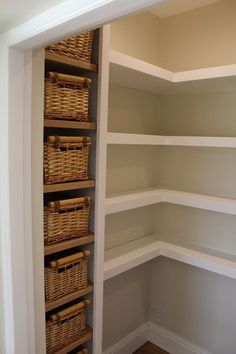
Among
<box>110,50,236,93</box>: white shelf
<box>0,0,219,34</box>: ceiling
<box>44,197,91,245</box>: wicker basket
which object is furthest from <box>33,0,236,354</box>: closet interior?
<box>0,0,219,34</box>: ceiling

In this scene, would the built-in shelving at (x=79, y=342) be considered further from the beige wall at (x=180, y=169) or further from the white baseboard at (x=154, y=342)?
the white baseboard at (x=154, y=342)

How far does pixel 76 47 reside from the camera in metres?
1.35

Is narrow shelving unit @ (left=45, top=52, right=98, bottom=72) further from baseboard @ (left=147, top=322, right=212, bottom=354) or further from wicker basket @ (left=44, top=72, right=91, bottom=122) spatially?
baseboard @ (left=147, top=322, right=212, bottom=354)

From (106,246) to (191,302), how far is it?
0.89 metres

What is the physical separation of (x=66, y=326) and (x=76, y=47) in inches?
55.1

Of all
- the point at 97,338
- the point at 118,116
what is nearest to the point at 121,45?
the point at 118,116

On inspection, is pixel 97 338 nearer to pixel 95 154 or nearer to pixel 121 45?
pixel 95 154

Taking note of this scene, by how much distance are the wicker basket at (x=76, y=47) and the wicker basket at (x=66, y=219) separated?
2.23ft

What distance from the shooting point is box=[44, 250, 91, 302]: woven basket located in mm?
1403

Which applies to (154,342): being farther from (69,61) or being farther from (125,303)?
(69,61)

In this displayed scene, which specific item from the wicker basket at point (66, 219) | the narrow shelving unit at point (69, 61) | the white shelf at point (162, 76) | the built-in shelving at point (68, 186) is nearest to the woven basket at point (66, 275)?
the wicker basket at point (66, 219)

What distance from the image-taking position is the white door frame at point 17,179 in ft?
3.40

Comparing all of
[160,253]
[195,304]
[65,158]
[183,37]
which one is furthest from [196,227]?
[183,37]

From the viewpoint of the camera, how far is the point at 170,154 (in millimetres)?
2428
